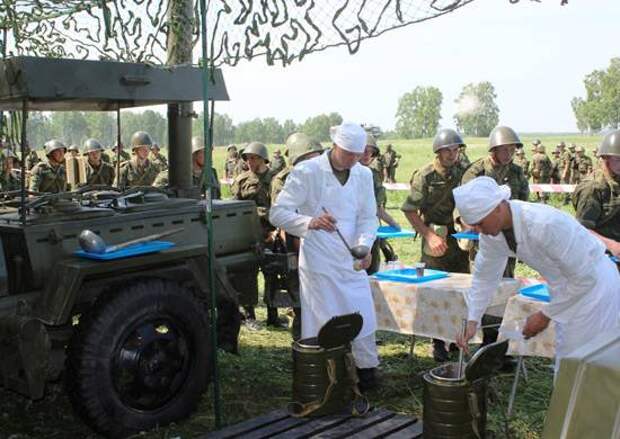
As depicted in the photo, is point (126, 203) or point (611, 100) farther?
point (611, 100)

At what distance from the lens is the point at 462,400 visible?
347cm

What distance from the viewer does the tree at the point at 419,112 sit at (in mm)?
98188

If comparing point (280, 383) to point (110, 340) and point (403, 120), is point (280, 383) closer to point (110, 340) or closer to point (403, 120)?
point (110, 340)

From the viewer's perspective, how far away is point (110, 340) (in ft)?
14.0

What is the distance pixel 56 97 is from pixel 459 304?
2945 millimetres

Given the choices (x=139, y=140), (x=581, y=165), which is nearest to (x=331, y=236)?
(x=139, y=140)

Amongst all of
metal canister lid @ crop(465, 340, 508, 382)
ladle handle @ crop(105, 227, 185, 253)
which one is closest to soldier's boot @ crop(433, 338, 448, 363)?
ladle handle @ crop(105, 227, 185, 253)

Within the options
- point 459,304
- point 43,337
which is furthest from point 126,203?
point 459,304

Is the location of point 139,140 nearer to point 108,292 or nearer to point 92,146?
point 92,146

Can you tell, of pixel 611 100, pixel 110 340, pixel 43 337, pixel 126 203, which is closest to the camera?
pixel 43 337

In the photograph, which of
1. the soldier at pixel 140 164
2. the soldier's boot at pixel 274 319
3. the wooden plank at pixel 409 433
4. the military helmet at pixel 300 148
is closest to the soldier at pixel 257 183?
the soldier's boot at pixel 274 319

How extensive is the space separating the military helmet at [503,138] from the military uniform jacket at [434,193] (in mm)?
415

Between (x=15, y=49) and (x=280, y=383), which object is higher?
(x=15, y=49)

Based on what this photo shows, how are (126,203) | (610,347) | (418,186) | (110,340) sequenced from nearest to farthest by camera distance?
(610,347) → (110,340) → (126,203) → (418,186)
